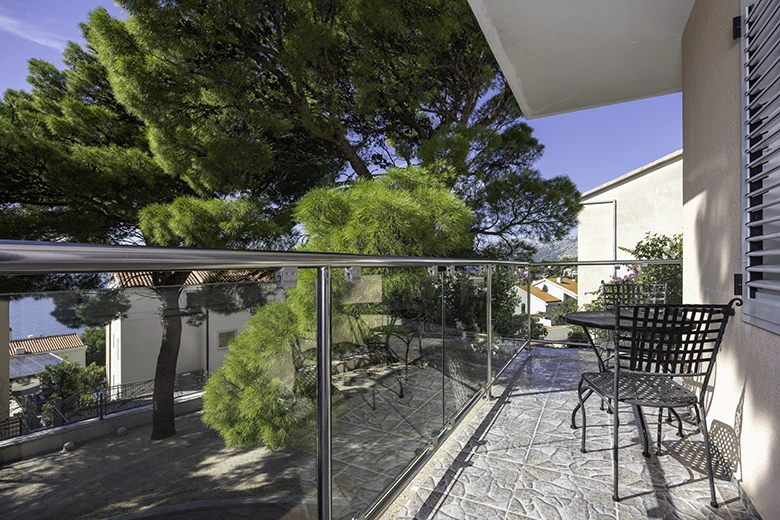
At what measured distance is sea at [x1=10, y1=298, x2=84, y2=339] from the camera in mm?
690

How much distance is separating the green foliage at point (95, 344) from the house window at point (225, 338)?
25cm

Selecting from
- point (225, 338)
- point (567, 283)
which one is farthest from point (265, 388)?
point (567, 283)

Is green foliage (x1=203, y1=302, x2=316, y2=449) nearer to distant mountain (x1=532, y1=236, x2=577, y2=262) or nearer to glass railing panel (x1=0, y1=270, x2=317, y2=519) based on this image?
glass railing panel (x1=0, y1=270, x2=317, y2=519)

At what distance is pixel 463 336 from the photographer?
301 centimetres

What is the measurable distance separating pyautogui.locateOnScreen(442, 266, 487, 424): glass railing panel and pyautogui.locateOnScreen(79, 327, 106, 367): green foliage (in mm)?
1971

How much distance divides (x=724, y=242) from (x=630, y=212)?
9.69 meters

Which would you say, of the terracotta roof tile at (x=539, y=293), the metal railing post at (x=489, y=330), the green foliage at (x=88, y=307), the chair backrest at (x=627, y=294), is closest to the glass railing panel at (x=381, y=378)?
the green foliage at (x=88, y=307)

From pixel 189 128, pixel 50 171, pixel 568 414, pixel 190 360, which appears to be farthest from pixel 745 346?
pixel 50 171

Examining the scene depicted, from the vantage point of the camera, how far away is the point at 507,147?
8102 millimetres

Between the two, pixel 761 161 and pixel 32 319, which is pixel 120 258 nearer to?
pixel 32 319

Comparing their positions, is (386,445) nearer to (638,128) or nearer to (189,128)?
(189,128)

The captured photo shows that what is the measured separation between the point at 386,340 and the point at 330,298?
56 cm

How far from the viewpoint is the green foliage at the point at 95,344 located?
2.65ft


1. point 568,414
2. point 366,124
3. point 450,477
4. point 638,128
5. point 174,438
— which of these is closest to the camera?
point 174,438
